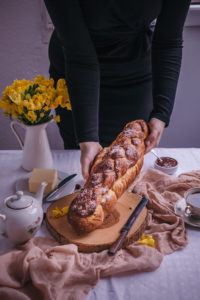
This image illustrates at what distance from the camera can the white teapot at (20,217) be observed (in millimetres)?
892

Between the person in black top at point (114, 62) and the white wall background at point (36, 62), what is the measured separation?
37.3 inches

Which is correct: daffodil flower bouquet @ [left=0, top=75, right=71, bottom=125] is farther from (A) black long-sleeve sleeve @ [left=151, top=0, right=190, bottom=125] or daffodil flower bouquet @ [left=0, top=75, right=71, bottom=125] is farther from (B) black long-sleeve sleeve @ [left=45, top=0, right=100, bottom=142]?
(A) black long-sleeve sleeve @ [left=151, top=0, right=190, bottom=125]

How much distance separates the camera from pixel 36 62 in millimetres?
2467

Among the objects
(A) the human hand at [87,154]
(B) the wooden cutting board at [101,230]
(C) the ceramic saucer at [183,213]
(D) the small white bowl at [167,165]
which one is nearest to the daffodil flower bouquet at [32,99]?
(A) the human hand at [87,154]

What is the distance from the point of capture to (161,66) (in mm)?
1387

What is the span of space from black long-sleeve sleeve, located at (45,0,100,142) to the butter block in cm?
17

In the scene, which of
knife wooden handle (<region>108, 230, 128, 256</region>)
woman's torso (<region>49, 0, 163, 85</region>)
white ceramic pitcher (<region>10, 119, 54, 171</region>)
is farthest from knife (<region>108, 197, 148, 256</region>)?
woman's torso (<region>49, 0, 163, 85</region>)

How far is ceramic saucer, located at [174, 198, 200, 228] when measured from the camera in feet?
3.36

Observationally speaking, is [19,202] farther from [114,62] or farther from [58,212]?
[114,62]

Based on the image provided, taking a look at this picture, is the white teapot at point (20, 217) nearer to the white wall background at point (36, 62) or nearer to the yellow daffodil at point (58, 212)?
the yellow daffodil at point (58, 212)

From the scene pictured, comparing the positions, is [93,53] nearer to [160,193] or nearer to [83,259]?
[160,193]

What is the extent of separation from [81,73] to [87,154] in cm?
32

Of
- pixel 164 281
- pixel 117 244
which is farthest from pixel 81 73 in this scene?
pixel 164 281

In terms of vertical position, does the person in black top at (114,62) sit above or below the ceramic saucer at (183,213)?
above
